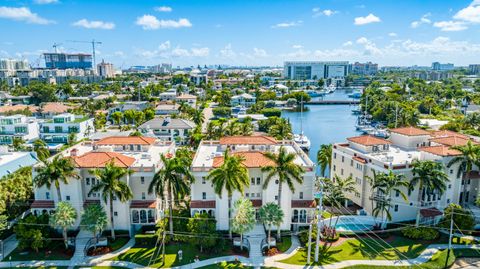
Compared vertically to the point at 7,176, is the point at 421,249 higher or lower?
lower

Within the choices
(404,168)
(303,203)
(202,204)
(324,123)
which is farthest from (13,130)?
(324,123)

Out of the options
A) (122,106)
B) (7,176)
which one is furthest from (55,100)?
(7,176)

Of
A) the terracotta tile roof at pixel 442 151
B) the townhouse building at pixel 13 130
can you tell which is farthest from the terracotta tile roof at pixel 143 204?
the townhouse building at pixel 13 130

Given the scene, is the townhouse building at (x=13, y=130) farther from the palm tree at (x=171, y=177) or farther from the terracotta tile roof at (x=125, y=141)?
the palm tree at (x=171, y=177)

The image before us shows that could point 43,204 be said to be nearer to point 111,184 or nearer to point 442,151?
point 111,184

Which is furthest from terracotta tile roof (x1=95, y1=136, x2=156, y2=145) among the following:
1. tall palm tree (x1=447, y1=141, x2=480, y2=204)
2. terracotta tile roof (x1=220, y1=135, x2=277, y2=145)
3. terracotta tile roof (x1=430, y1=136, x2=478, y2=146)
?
terracotta tile roof (x1=430, y1=136, x2=478, y2=146)

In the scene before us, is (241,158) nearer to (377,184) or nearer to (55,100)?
(377,184)

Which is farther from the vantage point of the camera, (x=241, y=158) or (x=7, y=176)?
(x=7, y=176)
